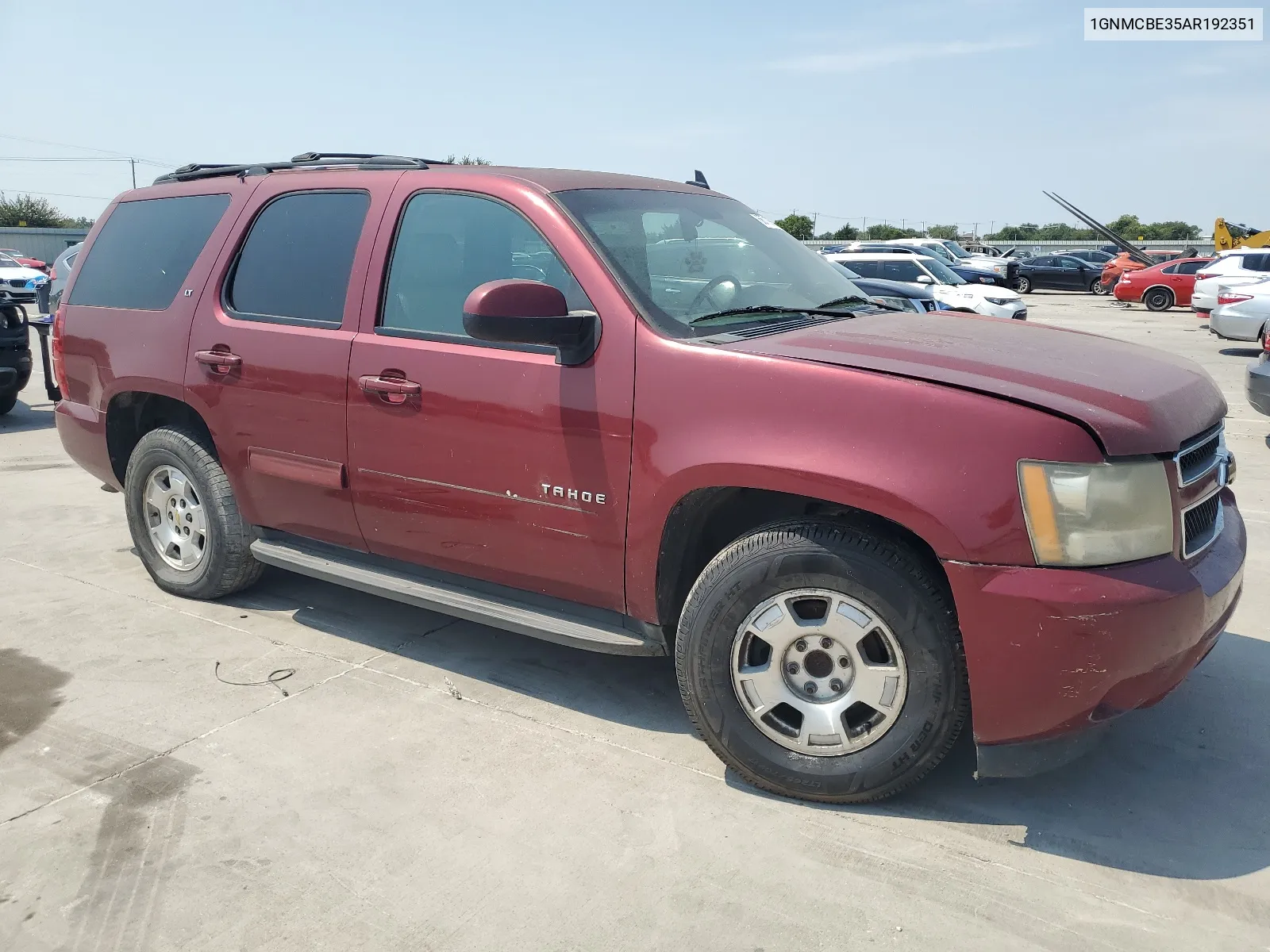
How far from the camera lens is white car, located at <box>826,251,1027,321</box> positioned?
53.9 ft

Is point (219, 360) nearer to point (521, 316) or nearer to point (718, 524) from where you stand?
point (521, 316)

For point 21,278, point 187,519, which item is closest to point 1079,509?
point 187,519

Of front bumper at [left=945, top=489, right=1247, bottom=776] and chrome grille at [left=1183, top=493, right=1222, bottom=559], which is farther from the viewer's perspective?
chrome grille at [left=1183, top=493, right=1222, bottom=559]

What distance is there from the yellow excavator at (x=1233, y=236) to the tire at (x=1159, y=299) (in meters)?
8.46

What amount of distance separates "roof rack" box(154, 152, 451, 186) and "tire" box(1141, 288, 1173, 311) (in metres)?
24.8

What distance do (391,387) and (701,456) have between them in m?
1.28

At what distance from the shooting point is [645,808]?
305 centimetres

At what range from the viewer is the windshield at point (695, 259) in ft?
11.1

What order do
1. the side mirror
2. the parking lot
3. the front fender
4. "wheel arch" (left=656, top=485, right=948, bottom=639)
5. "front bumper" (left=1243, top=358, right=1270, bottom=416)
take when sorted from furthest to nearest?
"front bumper" (left=1243, top=358, right=1270, bottom=416), the side mirror, "wheel arch" (left=656, top=485, right=948, bottom=639), the front fender, the parking lot

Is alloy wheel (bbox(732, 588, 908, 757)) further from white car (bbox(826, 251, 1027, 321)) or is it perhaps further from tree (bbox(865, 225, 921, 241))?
tree (bbox(865, 225, 921, 241))

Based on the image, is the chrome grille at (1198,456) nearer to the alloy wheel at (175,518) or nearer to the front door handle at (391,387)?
the front door handle at (391,387)

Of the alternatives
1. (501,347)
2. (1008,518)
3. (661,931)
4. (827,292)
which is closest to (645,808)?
(661,931)

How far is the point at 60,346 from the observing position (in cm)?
508

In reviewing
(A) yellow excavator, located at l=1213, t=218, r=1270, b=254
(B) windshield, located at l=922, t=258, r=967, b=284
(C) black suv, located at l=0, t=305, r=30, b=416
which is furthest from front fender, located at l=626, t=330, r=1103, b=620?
(A) yellow excavator, located at l=1213, t=218, r=1270, b=254
